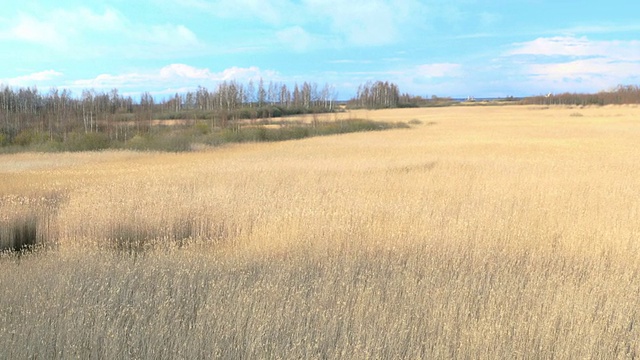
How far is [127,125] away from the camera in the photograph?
171 feet

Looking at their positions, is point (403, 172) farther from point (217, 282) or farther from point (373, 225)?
point (217, 282)

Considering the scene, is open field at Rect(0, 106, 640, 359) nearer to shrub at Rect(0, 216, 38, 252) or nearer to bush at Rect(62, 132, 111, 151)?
shrub at Rect(0, 216, 38, 252)

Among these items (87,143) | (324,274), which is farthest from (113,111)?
(324,274)

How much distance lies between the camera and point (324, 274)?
620 centimetres

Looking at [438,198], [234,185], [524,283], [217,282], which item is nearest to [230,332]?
[217,282]

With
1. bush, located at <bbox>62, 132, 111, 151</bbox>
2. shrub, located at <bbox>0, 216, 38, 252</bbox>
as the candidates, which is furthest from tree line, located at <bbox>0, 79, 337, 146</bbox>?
shrub, located at <bbox>0, 216, 38, 252</bbox>

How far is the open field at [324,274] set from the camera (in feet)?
14.6

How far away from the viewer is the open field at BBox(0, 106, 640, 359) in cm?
445

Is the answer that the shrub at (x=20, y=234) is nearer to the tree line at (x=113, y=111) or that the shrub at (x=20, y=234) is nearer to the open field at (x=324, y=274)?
the open field at (x=324, y=274)

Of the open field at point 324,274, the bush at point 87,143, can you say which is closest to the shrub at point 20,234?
the open field at point 324,274

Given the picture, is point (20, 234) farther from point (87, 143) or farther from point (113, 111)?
point (113, 111)

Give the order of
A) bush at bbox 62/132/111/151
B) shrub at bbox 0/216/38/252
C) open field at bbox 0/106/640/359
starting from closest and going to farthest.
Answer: open field at bbox 0/106/640/359, shrub at bbox 0/216/38/252, bush at bbox 62/132/111/151

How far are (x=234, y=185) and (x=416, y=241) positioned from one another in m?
7.44

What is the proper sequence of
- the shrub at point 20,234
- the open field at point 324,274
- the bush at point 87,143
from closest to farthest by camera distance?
the open field at point 324,274 < the shrub at point 20,234 < the bush at point 87,143
